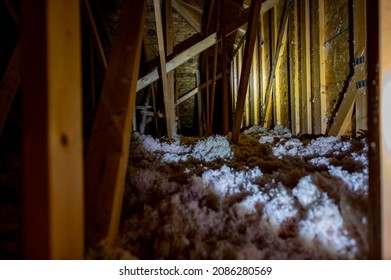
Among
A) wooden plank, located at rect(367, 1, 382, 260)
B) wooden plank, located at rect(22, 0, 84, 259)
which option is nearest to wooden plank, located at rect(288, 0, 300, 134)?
wooden plank, located at rect(367, 1, 382, 260)

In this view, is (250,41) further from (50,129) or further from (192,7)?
(192,7)

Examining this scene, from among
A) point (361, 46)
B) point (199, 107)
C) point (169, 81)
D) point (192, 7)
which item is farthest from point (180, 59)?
point (199, 107)

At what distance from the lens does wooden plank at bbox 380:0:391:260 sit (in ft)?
2.73

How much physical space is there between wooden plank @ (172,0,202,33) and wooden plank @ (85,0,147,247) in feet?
13.4

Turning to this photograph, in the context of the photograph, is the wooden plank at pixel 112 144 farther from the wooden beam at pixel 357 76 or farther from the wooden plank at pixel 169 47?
the wooden beam at pixel 357 76

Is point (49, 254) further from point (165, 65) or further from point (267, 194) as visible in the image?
point (165, 65)

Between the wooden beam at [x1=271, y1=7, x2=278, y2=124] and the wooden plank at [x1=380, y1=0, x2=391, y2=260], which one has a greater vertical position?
the wooden beam at [x1=271, y1=7, x2=278, y2=124]

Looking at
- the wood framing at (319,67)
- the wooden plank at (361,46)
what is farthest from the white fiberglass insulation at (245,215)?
the wood framing at (319,67)

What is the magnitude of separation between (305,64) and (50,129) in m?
3.49

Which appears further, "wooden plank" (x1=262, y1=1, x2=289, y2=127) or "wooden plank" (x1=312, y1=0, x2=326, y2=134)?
"wooden plank" (x1=262, y1=1, x2=289, y2=127)

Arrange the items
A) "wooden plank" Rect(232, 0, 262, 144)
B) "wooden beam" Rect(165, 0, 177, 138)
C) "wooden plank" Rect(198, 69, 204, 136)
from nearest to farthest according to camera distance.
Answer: "wooden plank" Rect(232, 0, 262, 144) → "wooden beam" Rect(165, 0, 177, 138) → "wooden plank" Rect(198, 69, 204, 136)

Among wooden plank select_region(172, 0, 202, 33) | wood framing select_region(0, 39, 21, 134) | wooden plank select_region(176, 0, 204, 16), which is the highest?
wooden plank select_region(176, 0, 204, 16)

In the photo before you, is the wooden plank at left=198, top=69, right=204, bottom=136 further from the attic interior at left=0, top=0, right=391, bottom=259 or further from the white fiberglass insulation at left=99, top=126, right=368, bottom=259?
the white fiberglass insulation at left=99, top=126, right=368, bottom=259

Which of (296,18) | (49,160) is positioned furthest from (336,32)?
(49,160)
